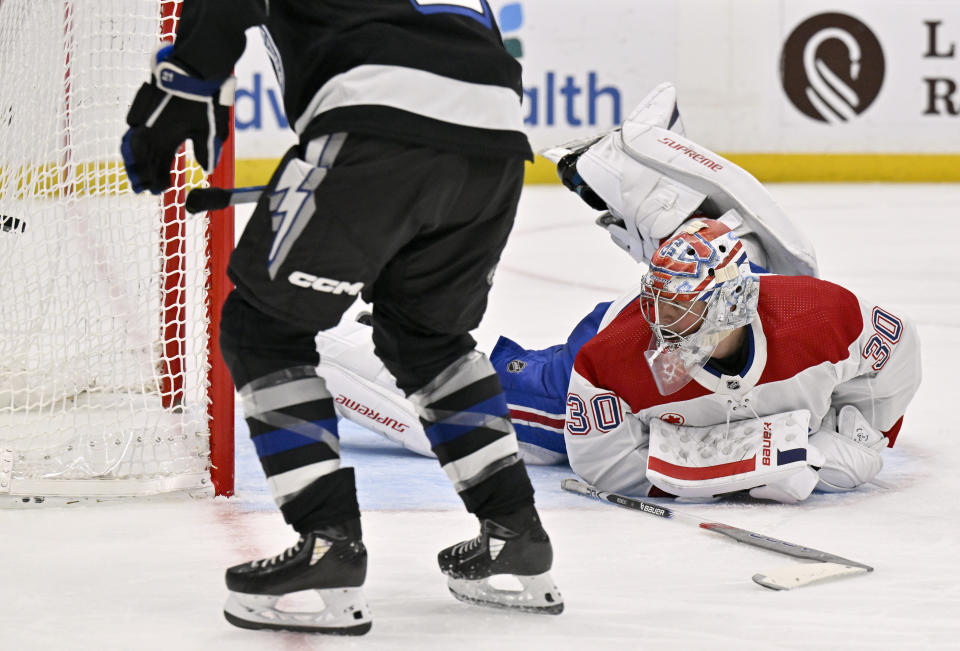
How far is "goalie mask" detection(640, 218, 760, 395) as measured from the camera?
7.97ft

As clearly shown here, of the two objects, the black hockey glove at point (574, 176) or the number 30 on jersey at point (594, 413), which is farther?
the black hockey glove at point (574, 176)

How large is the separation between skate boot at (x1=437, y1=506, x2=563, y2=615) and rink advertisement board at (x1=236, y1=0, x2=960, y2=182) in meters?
6.61

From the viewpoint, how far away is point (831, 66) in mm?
8578

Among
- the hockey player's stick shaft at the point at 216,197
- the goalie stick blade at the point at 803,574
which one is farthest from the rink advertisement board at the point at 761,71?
the hockey player's stick shaft at the point at 216,197

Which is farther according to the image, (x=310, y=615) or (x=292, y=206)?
(x=310, y=615)

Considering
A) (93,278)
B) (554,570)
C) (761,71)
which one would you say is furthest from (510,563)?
(761,71)

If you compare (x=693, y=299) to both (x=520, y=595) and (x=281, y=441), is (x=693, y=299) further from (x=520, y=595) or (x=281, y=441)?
(x=281, y=441)

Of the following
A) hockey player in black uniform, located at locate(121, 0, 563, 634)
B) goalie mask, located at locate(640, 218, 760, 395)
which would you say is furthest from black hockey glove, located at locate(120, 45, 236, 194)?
goalie mask, located at locate(640, 218, 760, 395)

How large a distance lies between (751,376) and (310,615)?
102cm

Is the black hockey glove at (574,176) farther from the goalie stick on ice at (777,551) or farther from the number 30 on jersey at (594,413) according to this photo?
the goalie stick on ice at (777,551)

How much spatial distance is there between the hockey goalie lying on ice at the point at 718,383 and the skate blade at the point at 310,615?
840 mm

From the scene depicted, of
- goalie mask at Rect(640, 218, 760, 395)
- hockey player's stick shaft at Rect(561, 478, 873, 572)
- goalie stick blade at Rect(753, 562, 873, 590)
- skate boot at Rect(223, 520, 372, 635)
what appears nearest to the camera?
skate boot at Rect(223, 520, 372, 635)

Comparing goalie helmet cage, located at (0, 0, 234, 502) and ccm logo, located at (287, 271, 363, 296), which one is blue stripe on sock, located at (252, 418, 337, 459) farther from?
goalie helmet cage, located at (0, 0, 234, 502)

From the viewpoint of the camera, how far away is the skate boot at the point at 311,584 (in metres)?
1.83
